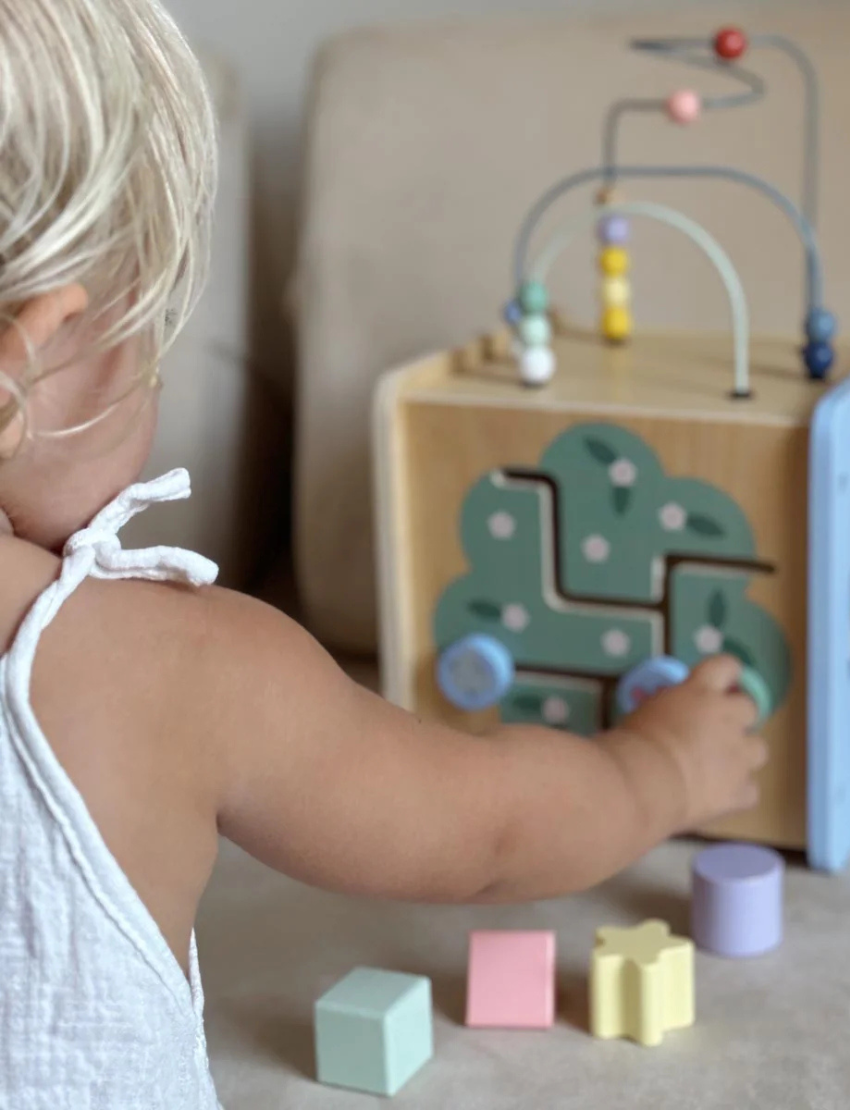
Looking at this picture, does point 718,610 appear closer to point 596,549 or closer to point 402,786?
point 596,549

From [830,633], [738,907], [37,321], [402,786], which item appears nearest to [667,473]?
[830,633]

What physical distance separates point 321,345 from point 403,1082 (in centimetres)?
65

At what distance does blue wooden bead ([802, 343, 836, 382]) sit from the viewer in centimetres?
97

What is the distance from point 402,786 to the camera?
63cm

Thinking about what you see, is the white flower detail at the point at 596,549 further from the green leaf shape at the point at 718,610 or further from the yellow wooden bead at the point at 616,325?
the yellow wooden bead at the point at 616,325

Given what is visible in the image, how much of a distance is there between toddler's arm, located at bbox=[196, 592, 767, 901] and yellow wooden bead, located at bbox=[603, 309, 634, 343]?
347 mm

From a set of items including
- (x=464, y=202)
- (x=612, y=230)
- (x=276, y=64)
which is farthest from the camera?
(x=276, y=64)

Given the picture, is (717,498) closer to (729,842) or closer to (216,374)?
(729,842)

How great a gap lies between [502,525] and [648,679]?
5.0 inches

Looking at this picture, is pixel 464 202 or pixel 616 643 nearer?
pixel 616 643

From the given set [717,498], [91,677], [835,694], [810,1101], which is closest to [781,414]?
[717,498]

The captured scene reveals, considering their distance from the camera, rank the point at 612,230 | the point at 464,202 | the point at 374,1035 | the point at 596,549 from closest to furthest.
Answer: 1. the point at 374,1035
2. the point at 596,549
3. the point at 612,230
4. the point at 464,202

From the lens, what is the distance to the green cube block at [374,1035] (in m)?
0.75

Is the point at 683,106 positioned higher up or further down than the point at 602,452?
higher up
